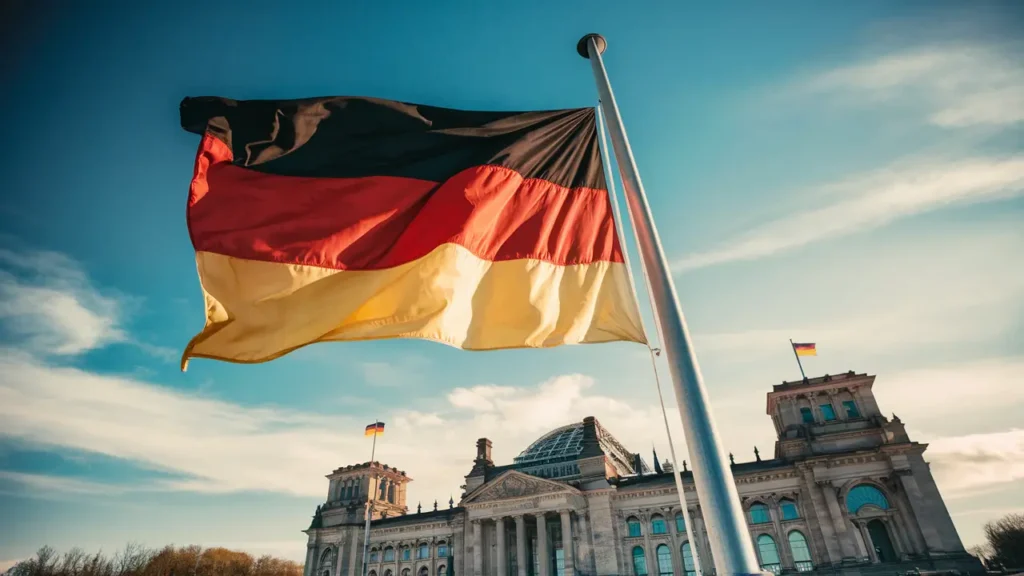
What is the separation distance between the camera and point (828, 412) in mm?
50156

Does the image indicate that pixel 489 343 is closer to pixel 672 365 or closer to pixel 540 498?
pixel 672 365

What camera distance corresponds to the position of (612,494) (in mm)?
53125

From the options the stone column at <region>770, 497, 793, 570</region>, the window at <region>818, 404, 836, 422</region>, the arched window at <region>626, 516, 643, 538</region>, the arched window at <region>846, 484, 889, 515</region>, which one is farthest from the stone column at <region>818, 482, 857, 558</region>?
the arched window at <region>626, 516, 643, 538</region>

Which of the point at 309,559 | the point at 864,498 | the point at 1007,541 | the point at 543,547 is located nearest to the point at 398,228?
the point at 543,547

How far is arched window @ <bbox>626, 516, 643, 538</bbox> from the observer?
5110 centimetres

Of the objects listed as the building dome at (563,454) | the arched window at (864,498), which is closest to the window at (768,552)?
the arched window at (864,498)

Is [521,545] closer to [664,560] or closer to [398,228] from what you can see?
[664,560]

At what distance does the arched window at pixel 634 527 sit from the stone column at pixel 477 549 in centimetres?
1761

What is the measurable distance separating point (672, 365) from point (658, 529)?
176ft

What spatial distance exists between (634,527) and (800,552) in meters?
15.7

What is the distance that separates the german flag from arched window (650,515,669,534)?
169ft

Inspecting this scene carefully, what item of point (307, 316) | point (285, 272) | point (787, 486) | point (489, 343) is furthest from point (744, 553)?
point (787, 486)

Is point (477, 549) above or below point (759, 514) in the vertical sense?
below

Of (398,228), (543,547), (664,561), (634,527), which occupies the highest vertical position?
(398,228)
